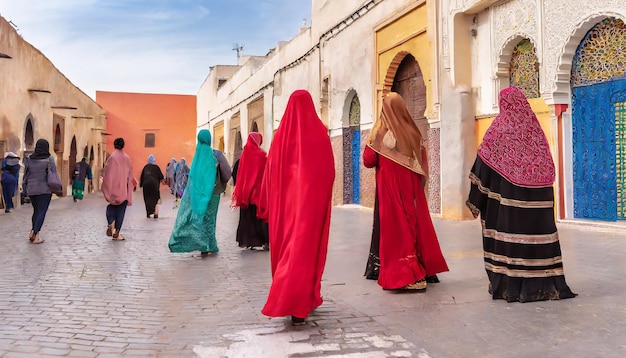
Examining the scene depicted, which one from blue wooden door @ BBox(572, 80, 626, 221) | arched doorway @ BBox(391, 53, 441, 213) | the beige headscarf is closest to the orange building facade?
arched doorway @ BBox(391, 53, 441, 213)

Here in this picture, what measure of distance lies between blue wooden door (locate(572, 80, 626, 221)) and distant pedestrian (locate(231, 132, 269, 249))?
14.5 feet

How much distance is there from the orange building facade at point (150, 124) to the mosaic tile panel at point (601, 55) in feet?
103

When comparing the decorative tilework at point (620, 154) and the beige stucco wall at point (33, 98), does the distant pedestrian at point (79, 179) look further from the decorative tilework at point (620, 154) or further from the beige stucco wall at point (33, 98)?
the decorative tilework at point (620, 154)

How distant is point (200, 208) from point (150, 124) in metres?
32.3

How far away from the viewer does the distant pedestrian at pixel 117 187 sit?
7.51m

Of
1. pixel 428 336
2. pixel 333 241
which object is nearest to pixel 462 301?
pixel 428 336

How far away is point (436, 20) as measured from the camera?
9758 millimetres

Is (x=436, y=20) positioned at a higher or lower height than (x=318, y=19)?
lower

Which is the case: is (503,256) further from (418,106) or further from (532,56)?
(418,106)

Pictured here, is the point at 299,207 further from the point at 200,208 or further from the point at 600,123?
the point at 600,123

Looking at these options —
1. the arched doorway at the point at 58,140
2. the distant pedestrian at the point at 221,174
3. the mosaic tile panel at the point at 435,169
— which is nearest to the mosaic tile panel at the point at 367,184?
the mosaic tile panel at the point at 435,169

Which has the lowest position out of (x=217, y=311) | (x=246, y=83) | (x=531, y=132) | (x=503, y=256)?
(x=217, y=311)

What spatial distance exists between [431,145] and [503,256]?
6.52 meters

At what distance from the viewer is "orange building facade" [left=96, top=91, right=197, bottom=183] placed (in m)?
36.1
